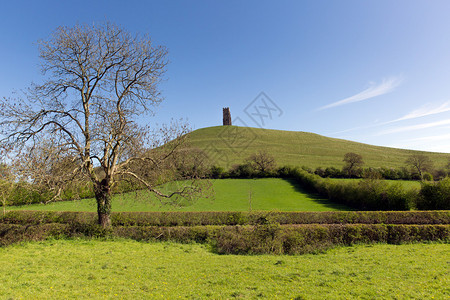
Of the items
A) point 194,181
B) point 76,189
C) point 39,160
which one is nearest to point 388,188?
point 194,181

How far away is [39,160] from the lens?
1238 cm

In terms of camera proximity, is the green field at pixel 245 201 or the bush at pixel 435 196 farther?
the green field at pixel 245 201

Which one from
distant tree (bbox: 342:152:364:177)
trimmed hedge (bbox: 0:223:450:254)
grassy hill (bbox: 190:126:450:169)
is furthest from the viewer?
grassy hill (bbox: 190:126:450:169)

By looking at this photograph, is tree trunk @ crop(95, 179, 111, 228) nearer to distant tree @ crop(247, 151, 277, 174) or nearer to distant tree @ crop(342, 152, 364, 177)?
distant tree @ crop(247, 151, 277, 174)

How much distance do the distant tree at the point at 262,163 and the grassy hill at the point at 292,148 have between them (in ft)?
19.3

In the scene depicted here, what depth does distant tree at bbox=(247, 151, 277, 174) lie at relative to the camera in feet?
179

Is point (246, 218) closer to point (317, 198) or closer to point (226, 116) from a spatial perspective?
point (317, 198)

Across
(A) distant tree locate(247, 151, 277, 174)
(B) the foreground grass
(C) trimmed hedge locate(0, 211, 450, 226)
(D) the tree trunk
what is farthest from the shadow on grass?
(D) the tree trunk

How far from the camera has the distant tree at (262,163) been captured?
54.5m

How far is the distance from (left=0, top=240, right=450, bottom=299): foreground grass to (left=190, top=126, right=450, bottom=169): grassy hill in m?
46.7

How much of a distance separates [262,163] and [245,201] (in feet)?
74.1

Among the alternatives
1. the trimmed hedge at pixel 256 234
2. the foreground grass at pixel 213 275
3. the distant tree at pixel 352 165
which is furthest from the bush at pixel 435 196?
the distant tree at pixel 352 165

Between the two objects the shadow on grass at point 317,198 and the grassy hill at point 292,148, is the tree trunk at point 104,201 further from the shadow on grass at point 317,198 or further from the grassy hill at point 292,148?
the grassy hill at point 292,148

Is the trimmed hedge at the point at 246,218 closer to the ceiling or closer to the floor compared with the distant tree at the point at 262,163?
closer to the floor
